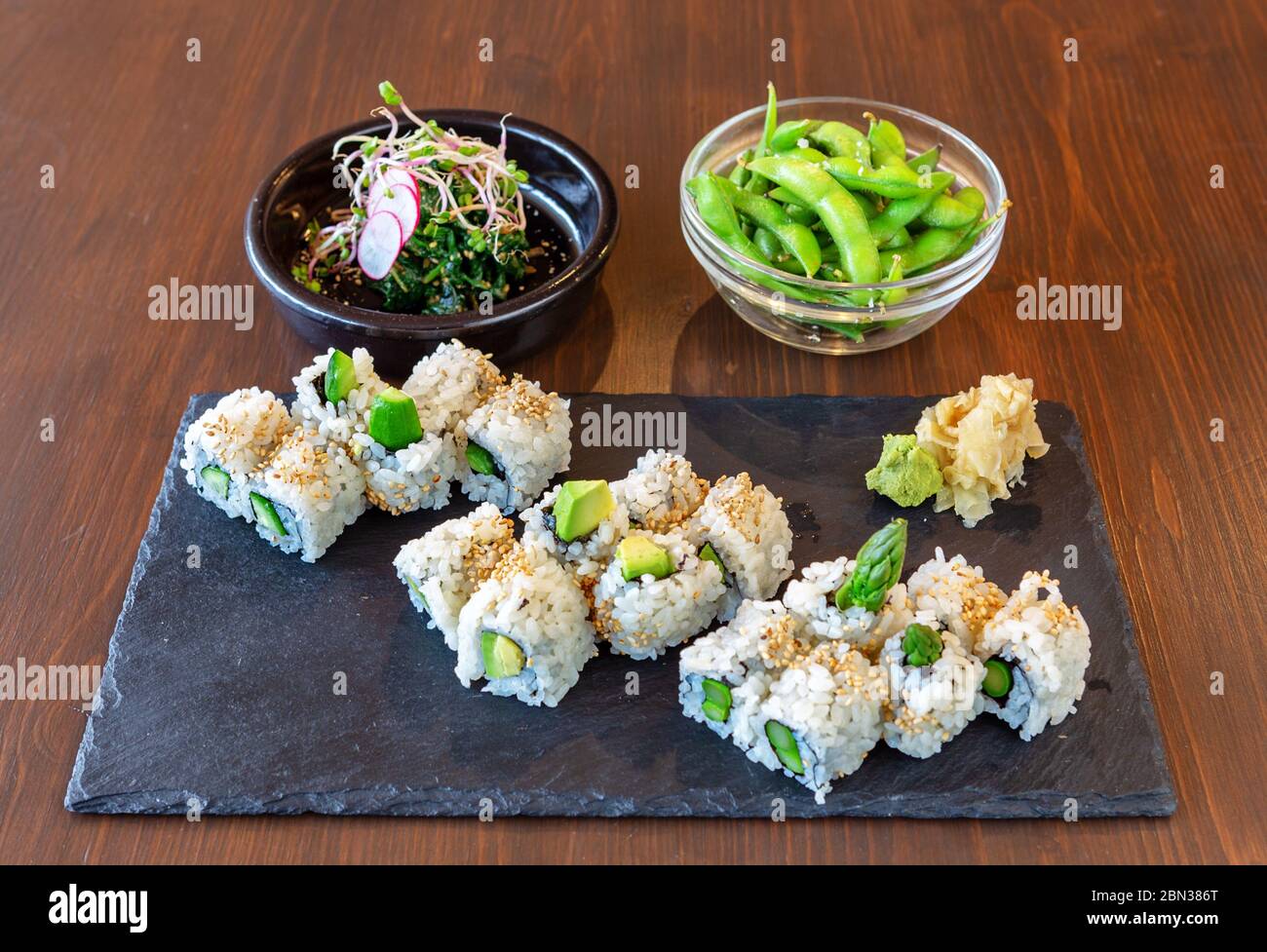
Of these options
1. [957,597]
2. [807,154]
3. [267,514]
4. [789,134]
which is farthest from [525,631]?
[789,134]

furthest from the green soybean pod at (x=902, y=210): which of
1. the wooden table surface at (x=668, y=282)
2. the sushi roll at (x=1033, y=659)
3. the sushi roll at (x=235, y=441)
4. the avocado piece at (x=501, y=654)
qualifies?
the sushi roll at (x=235, y=441)

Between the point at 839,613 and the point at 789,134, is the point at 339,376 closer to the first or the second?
the point at 839,613

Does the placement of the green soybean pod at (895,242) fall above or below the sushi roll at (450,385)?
above

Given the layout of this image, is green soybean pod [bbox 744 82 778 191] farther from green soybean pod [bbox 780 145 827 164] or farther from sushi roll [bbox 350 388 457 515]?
sushi roll [bbox 350 388 457 515]

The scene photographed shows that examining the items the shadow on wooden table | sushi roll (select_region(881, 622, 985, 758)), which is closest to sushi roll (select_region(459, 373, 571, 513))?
the shadow on wooden table

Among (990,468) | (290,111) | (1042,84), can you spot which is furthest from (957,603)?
(290,111)

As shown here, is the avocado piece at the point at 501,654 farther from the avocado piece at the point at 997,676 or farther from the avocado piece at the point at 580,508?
the avocado piece at the point at 997,676

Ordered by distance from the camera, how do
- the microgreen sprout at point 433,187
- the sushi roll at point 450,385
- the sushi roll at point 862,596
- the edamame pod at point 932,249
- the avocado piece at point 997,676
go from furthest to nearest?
the microgreen sprout at point 433,187 → the edamame pod at point 932,249 → the sushi roll at point 450,385 → the avocado piece at point 997,676 → the sushi roll at point 862,596

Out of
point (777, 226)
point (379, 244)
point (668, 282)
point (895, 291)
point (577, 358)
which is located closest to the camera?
point (895, 291)
